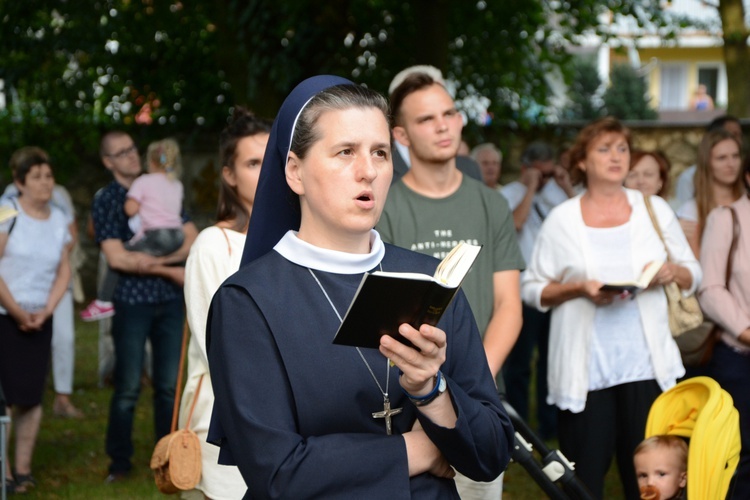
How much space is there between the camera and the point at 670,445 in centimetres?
488

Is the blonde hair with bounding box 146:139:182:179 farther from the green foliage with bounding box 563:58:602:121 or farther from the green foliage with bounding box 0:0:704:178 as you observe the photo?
the green foliage with bounding box 563:58:602:121

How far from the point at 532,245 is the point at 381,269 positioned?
6.81 metres

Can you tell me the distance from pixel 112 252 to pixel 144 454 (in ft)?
5.62

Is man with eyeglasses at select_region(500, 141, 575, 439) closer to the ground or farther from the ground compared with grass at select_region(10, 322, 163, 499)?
farther from the ground

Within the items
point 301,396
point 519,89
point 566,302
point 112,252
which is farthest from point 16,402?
point 519,89

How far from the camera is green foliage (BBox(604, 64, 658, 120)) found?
38.6 meters

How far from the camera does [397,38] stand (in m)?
15.3

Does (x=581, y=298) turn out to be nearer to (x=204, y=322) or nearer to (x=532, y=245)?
(x=204, y=322)

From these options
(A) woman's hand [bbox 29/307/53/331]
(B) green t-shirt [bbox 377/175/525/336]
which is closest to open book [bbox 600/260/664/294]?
(B) green t-shirt [bbox 377/175/525/336]

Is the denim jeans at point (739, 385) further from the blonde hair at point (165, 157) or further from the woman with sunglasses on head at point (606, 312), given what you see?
the blonde hair at point (165, 157)

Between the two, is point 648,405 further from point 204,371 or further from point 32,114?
point 32,114

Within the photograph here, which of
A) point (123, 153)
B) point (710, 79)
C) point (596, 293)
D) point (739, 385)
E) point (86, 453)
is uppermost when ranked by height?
point (710, 79)

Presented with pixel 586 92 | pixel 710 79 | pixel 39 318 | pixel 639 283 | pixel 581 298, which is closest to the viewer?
pixel 639 283

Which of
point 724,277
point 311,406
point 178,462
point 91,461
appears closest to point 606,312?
point 724,277
